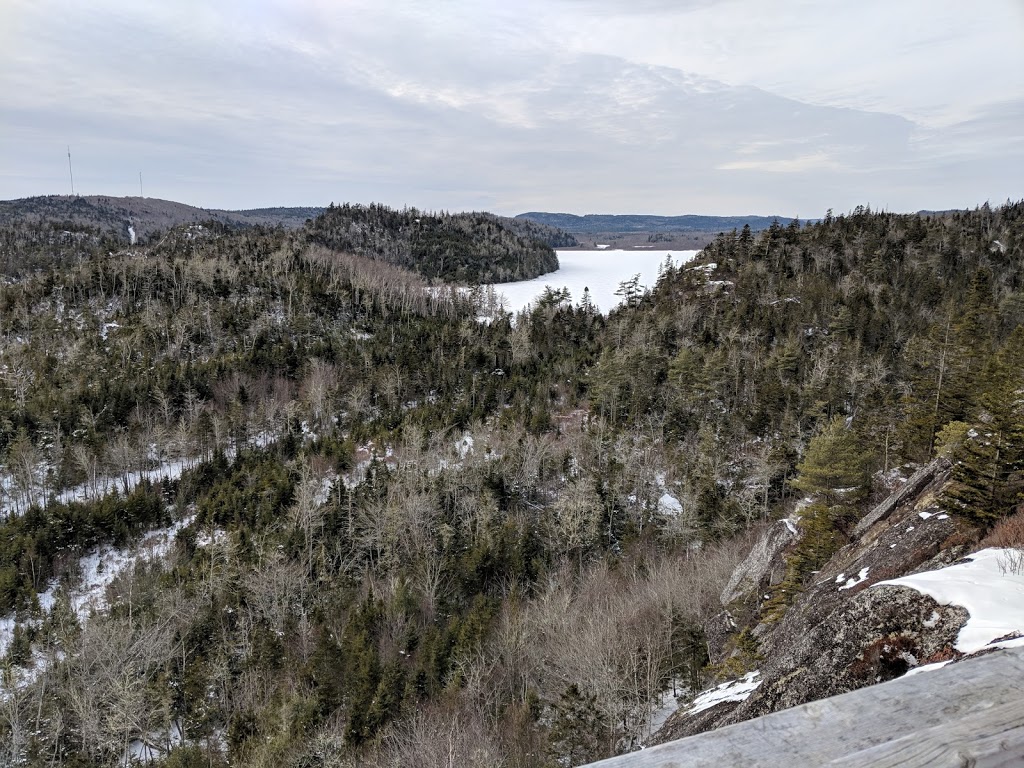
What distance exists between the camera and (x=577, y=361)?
85.4 meters

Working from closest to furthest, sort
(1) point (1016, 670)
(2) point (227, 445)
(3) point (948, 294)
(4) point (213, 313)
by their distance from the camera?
(1) point (1016, 670) < (2) point (227, 445) < (3) point (948, 294) < (4) point (213, 313)

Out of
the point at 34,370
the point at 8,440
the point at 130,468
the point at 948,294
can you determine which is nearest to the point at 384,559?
the point at 130,468

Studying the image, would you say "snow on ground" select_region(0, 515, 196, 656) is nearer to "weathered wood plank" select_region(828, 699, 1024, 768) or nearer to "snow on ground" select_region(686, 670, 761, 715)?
"snow on ground" select_region(686, 670, 761, 715)

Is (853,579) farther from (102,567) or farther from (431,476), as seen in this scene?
(102,567)

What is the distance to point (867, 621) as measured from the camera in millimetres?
7543

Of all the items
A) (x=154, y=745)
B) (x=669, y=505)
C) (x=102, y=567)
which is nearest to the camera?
(x=154, y=745)

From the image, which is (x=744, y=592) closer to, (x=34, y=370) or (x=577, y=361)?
(x=577, y=361)

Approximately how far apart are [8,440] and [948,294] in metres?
120

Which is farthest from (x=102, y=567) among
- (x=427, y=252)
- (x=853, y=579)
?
(x=427, y=252)

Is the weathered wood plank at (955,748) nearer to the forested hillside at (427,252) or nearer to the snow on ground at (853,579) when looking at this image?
the snow on ground at (853,579)

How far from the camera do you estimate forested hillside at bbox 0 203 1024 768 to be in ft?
90.9

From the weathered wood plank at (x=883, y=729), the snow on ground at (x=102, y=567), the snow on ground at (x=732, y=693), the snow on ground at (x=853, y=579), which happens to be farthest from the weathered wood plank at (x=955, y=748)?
the snow on ground at (x=102, y=567)

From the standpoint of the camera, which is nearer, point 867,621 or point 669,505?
point 867,621

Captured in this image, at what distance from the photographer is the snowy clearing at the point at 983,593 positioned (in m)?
5.36
